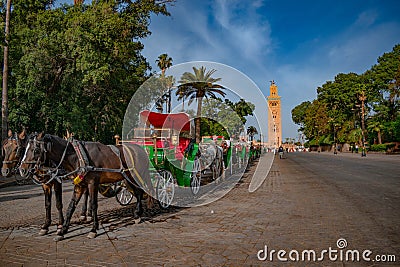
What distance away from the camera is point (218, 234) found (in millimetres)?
6047

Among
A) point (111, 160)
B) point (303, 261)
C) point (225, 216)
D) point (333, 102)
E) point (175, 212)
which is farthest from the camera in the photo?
point (333, 102)

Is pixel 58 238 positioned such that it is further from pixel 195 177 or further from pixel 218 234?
pixel 195 177

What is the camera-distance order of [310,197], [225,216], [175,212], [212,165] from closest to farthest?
1. [225,216]
2. [175,212]
3. [310,197]
4. [212,165]

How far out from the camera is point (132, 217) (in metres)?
7.66

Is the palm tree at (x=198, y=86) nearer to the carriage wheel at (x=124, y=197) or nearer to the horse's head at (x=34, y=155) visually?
the carriage wheel at (x=124, y=197)

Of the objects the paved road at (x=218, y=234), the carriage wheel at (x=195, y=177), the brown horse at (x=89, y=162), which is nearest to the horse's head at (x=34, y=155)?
the brown horse at (x=89, y=162)

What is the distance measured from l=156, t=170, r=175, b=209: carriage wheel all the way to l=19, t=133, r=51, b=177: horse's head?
3223mm

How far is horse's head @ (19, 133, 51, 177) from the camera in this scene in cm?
570

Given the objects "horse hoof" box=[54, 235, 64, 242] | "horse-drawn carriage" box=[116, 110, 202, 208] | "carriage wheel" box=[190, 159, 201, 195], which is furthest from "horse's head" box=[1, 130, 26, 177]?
"carriage wheel" box=[190, 159, 201, 195]

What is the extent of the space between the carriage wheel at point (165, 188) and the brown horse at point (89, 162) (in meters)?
0.90

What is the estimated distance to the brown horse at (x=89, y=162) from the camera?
19.1ft

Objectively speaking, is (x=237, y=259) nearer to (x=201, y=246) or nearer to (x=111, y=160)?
(x=201, y=246)

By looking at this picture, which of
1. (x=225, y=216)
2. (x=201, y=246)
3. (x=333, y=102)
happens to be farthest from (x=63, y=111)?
(x=333, y=102)

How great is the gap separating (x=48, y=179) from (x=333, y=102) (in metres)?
70.1
